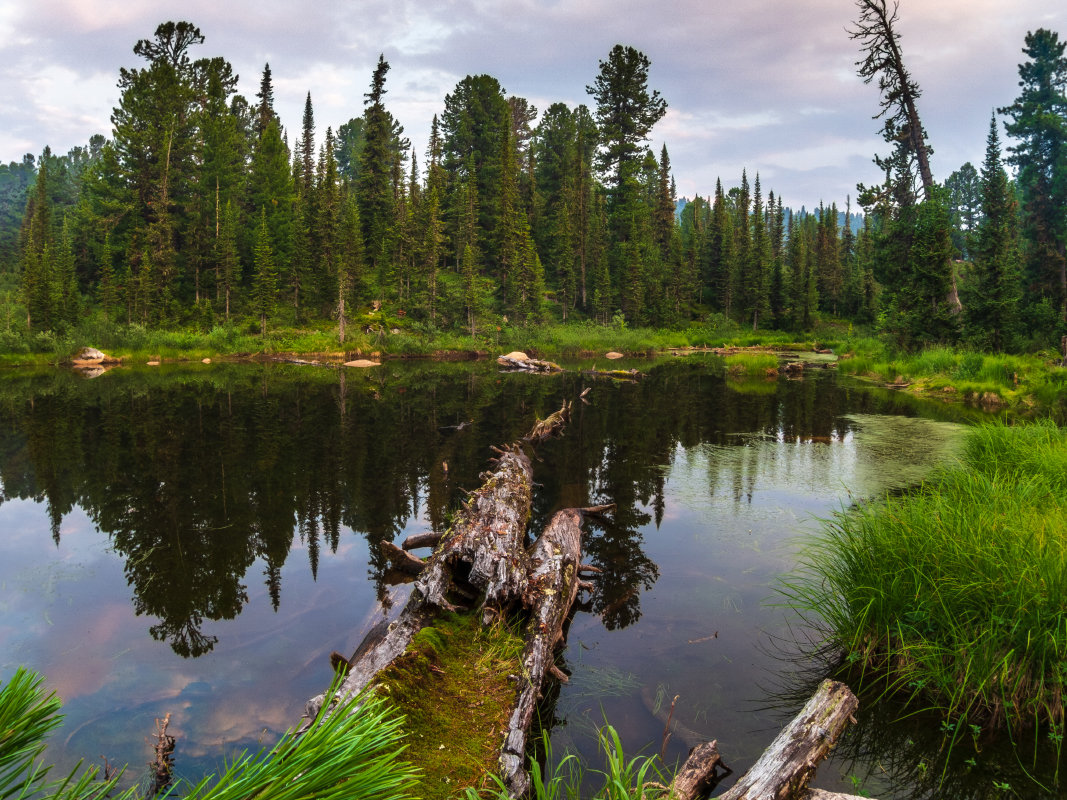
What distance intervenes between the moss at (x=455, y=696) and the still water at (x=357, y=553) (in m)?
0.76

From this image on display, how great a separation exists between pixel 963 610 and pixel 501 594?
4.00 metres

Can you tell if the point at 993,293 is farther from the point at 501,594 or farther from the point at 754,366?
the point at 501,594

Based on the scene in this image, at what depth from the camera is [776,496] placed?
11164mm

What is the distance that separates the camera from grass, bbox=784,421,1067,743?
455 centimetres

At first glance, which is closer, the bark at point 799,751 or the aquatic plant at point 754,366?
the bark at point 799,751

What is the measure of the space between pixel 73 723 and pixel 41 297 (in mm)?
46251

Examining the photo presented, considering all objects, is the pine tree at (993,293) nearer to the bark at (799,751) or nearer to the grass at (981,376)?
the grass at (981,376)

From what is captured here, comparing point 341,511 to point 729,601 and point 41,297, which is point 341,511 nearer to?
point 729,601

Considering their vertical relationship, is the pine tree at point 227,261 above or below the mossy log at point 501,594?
above

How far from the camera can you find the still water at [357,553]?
203 inches

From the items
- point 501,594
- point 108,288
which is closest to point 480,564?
point 501,594

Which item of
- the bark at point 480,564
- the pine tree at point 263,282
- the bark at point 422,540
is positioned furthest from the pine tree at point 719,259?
the bark at point 480,564

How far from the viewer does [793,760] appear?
3631 mm

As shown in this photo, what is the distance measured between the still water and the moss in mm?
760
